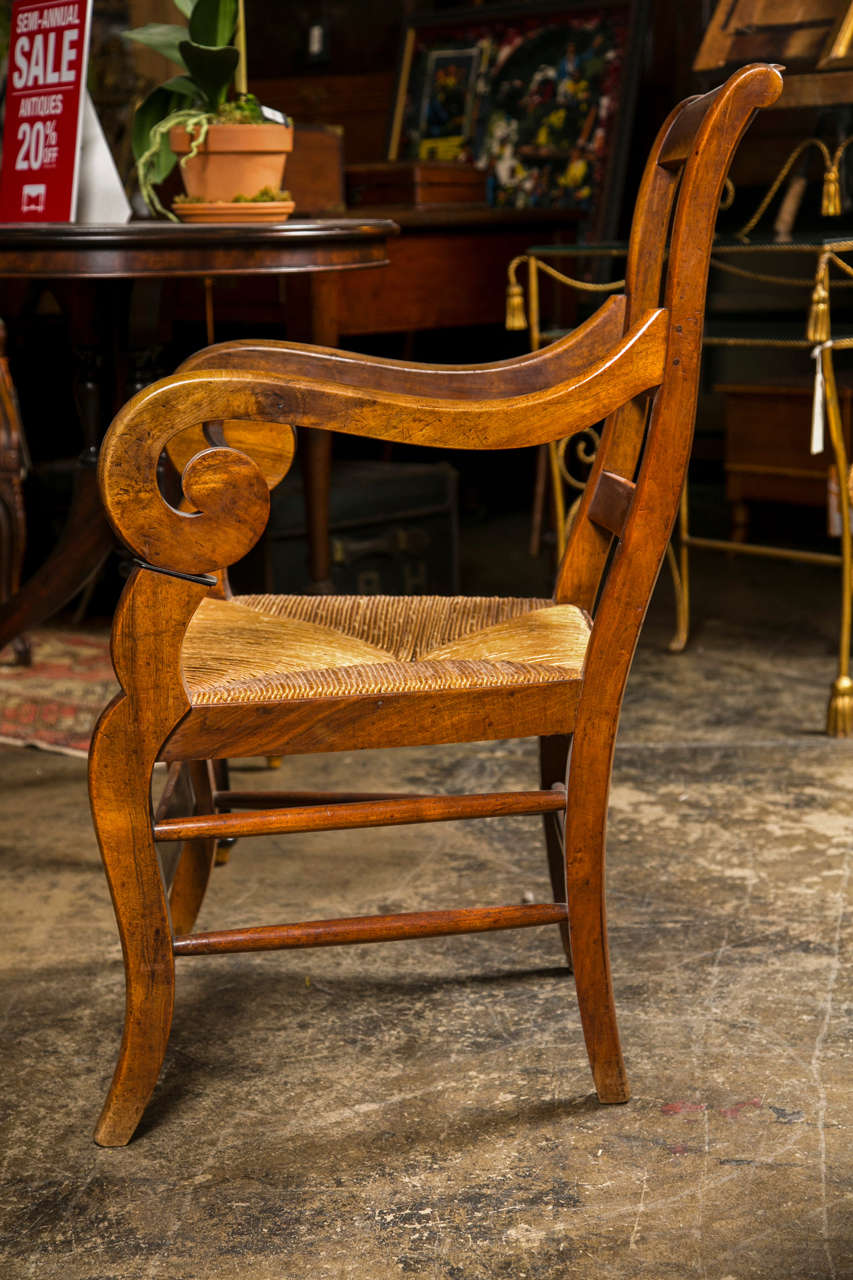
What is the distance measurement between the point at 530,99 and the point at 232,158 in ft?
7.59

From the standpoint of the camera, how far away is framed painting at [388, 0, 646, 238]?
4164 mm

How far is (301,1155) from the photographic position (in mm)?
1409

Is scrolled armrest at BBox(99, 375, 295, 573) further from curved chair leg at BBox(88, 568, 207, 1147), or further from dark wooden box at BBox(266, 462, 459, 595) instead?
dark wooden box at BBox(266, 462, 459, 595)

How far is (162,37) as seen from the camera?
7.59 feet

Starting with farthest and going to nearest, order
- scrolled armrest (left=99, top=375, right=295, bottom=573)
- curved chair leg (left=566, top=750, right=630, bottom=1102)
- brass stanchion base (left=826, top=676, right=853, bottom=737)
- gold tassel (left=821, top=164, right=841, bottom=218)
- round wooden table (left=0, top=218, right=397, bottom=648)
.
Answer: gold tassel (left=821, top=164, right=841, bottom=218)
brass stanchion base (left=826, top=676, right=853, bottom=737)
round wooden table (left=0, top=218, right=397, bottom=648)
curved chair leg (left=566, top=750, right=630, bottom=1102)
scrolled armrest (left=99, top=375, right=295, bottom=573)

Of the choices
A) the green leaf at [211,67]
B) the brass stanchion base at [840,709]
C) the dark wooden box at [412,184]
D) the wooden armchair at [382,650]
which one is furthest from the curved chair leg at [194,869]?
the dark wooden box at [412,184]

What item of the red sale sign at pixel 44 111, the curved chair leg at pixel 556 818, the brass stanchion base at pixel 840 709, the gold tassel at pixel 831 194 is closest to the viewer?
the curved chair leg at pixel 556 818

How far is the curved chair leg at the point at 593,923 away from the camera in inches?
56.4

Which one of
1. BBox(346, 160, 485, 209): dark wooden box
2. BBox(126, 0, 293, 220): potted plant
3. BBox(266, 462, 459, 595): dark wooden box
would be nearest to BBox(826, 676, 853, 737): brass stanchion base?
BBox(266, 462, 459, 595): dark wooden box

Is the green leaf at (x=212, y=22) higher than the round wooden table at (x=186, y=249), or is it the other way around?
the green leaf at (x=212, y=22)

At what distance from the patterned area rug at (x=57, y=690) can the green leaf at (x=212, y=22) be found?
1.19 m

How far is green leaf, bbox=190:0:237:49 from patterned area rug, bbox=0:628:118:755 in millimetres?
1194

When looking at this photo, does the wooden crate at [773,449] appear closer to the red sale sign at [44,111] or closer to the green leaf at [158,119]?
the green leaf at [158,119]

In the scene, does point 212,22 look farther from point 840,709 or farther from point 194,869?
point 840,709
